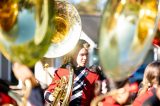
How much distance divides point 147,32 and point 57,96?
1276 mm

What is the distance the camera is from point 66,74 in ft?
12.9

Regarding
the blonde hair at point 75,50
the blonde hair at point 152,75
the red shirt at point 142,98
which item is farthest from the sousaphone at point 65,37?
the red shirt at point 142,98

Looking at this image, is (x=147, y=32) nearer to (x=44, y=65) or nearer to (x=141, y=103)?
(x=141, y=103)

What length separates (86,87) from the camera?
403cm

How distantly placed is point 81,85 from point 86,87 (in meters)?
0.04

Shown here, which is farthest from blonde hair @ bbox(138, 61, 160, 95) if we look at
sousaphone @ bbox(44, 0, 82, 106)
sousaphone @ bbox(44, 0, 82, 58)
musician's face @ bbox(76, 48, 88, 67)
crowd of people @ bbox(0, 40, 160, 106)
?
musician's face @ bbox(76, 48, 88, 67)

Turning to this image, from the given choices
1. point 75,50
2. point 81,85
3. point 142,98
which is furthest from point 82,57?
point 142,98

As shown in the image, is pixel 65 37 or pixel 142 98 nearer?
pixel 142 98

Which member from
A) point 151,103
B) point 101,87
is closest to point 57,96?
point 101,87

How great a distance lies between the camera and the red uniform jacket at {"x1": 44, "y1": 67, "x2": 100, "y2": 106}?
3947 mm

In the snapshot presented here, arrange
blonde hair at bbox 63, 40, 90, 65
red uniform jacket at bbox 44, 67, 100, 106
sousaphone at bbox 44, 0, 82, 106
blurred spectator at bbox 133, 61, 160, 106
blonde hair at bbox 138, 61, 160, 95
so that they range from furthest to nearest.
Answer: blonde hair at bbox 63, 40, 90, 65 < red uniform jacket at bbox 44, 67, 100, 106 < sousaphone at bbox 44, 0, 82, 106 < blonde hair at bbox 138, 61, 160, 95 < blurred spectator at bbox 133, 61, 160, 106

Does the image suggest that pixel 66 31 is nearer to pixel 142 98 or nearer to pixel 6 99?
pixel 142 98

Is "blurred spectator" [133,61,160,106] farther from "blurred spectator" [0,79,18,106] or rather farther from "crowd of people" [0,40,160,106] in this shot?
"blurred spectator" [0,79,18,106]

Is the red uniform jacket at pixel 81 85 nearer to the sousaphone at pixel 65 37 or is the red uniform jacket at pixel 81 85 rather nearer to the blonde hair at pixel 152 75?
the sousaphone at pixel 65 37
